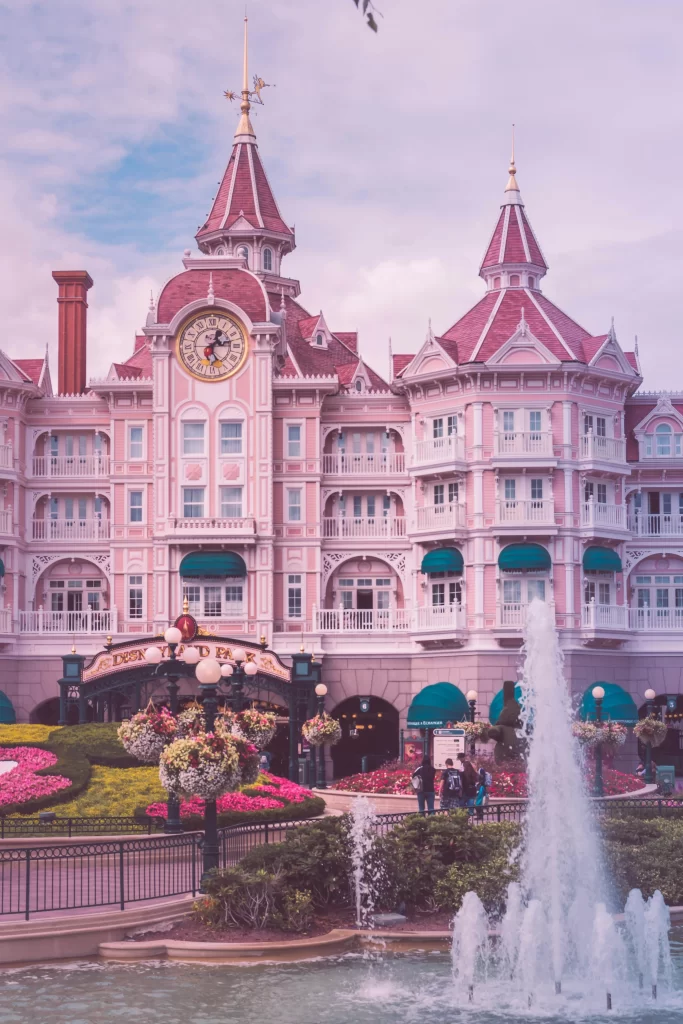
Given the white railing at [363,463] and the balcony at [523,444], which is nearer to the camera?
the balcony at [523,444]

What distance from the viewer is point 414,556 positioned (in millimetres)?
60312

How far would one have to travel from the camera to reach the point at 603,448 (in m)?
59.8

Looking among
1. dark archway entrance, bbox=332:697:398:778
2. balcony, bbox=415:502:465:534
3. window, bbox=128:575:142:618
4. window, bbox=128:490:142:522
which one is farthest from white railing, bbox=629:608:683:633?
window, bbox=128:490:142:522

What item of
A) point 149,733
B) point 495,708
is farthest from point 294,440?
point 149,733

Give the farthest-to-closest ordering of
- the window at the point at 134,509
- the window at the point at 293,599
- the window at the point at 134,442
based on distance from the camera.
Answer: the window at the point at 134,442, the window at the point at 134,509, the window at the point at 293,599

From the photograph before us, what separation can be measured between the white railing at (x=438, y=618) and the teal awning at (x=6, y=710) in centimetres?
1514

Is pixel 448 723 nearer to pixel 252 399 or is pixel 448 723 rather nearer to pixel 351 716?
pixel 351 716

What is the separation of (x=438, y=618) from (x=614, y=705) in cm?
710

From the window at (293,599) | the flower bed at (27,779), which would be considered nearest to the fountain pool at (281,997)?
the flower bed at (27,779)

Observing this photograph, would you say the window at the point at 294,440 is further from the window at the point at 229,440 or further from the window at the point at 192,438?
the window at the point at 192,438

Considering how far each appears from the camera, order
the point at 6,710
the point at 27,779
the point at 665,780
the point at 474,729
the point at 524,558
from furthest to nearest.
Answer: the point at 6,710 < the point at 524,558 < the point at 665,780 < the point at 474,729 < the point at 27,779

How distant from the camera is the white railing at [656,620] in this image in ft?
195

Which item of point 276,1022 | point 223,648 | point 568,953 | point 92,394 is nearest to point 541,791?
point 568,953

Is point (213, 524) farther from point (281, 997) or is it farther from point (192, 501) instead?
point (281, 997)
